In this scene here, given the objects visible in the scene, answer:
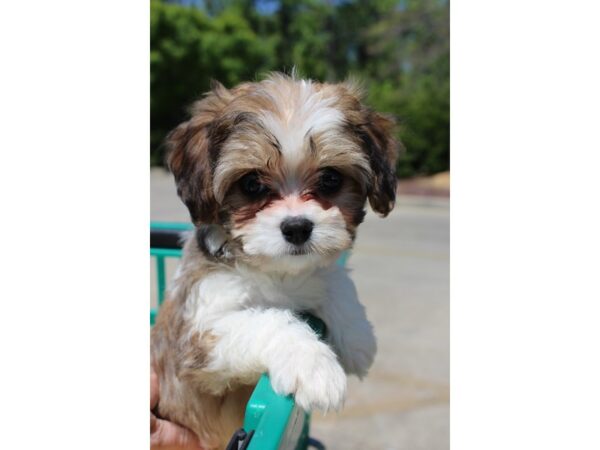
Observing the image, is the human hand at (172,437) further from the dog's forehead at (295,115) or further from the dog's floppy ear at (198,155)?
the dog's forehead at (295,115)

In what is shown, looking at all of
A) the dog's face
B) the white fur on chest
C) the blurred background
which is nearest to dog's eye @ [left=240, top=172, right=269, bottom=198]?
the dog's face

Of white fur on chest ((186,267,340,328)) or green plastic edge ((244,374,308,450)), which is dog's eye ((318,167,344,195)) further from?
green plastic edge ((244,374,308,450))

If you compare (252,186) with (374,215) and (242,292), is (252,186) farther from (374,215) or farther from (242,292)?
(374,215)

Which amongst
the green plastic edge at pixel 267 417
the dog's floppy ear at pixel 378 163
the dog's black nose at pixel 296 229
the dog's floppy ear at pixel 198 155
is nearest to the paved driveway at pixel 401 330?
the dog's floppy ear at pixel 198 155

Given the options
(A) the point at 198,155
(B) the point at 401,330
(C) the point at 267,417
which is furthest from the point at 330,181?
(B) the point at 401,330
